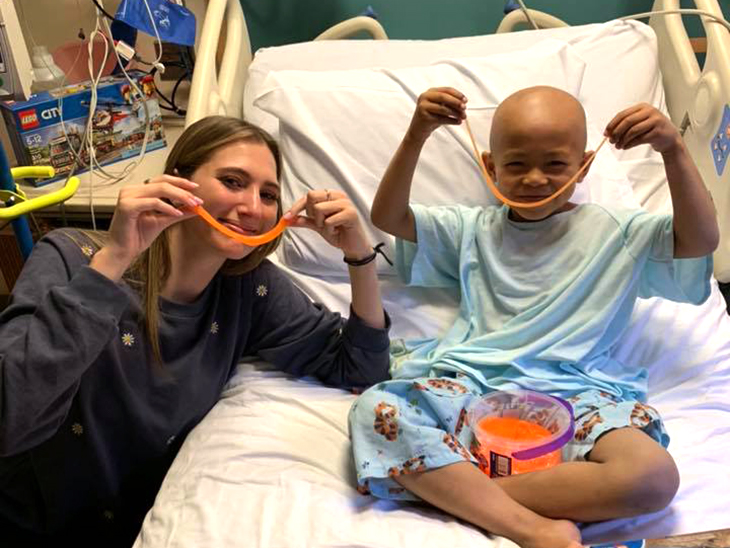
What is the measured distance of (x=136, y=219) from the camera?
872 millimetres

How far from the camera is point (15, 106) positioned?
1.61 m

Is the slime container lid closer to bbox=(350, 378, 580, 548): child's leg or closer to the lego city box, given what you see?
bbox=(350, 378, 580, 548): child's leg

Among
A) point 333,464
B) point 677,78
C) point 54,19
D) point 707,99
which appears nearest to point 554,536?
point 333,464

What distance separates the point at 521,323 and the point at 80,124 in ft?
4.10

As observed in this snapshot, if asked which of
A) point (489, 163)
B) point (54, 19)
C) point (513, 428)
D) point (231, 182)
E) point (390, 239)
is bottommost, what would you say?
point (513, 428)

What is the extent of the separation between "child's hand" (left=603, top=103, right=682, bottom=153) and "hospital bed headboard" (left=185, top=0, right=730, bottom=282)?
0.41 meters

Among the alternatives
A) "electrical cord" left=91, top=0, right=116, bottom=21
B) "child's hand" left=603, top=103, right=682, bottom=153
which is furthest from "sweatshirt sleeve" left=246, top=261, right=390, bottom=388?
"electrical cord" left=91, top=0, right=116, bottom=21

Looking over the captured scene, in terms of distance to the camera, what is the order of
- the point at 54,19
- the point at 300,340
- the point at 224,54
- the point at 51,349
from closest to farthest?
the point at 51,349 < the point at 300,340 < the point at 224,54 < the point at 54,19

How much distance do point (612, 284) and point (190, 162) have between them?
75cm

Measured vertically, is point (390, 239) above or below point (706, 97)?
below

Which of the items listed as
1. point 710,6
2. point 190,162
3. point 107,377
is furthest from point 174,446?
point 710,6

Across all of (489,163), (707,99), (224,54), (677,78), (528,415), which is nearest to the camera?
(528,415)

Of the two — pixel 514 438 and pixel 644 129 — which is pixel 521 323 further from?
pixel 644 129

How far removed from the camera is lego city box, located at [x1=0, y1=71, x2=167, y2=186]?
1.64 meters
